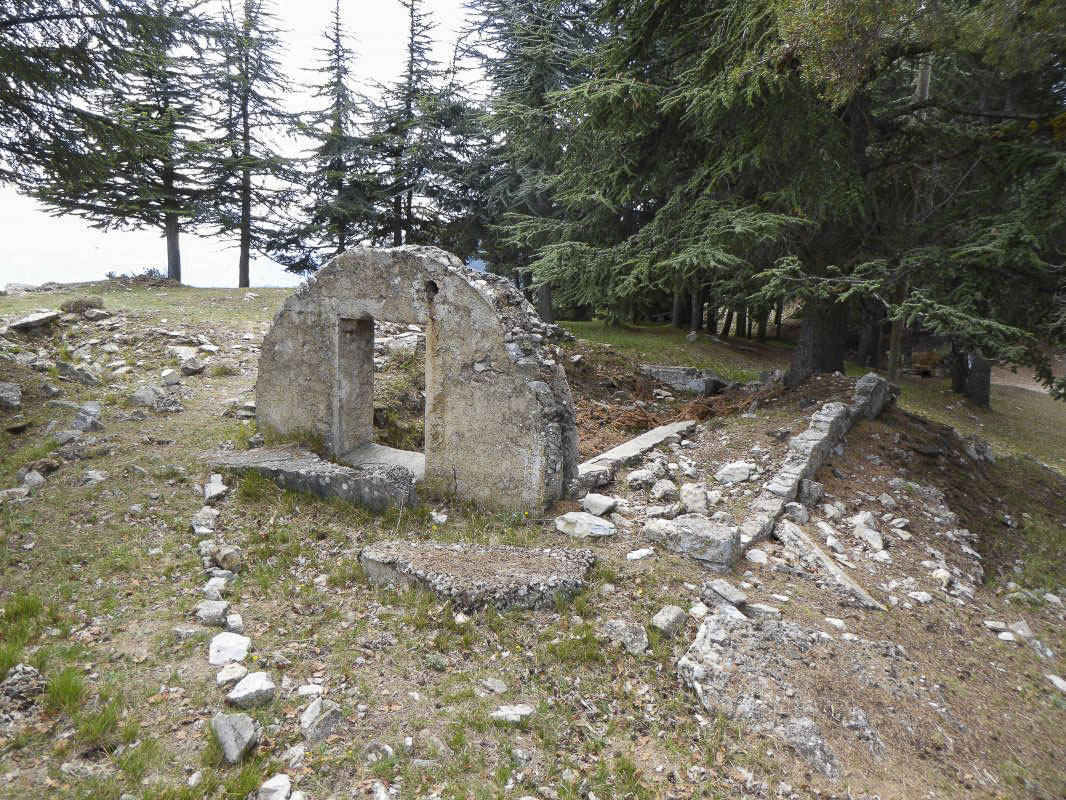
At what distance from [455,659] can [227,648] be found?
1.49 meters

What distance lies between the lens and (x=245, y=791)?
2.78 m

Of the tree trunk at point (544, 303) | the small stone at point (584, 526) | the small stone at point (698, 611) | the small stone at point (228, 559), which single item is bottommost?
the small stone at point (228, 559)

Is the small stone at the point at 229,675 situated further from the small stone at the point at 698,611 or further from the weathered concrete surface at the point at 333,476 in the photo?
the small stone at the point at 698,611

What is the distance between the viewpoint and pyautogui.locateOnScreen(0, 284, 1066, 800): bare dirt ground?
298cm

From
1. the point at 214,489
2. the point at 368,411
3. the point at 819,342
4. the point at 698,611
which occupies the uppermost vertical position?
the point at 819,342

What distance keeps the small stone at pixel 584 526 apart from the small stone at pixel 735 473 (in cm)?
192

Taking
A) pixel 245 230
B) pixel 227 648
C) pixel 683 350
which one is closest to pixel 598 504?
pixel 227 648

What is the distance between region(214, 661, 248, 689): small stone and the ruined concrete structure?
2.81m

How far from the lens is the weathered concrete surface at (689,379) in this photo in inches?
479

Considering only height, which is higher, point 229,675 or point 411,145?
point 411,145

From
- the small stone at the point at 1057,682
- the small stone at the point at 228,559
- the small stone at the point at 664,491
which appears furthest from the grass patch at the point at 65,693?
the small stone at the point at 1057,682

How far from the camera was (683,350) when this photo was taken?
1689 centimetres

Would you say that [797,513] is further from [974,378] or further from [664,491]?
[974,378]

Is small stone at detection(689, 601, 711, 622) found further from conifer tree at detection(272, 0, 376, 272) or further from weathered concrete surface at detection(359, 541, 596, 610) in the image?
conifer tree at detection(272, 0, 376, 272)
